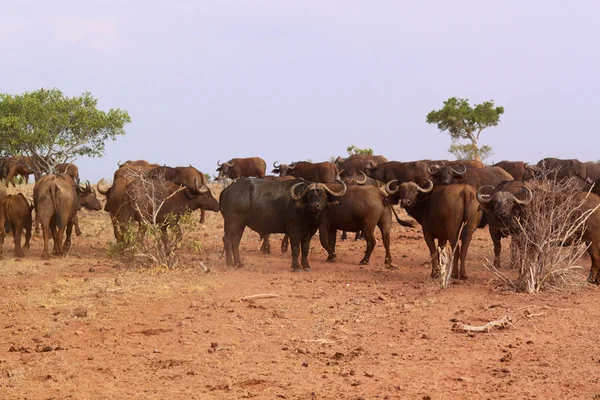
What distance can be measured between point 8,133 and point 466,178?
55.5ft

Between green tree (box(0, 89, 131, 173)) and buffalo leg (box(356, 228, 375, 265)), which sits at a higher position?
green tree (box(0, 89, 131, 173))

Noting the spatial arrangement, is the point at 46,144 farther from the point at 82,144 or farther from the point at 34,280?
the point at 34,280

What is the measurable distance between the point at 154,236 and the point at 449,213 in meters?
4.82

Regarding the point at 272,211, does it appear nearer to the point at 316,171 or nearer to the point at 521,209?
the point at 521,209

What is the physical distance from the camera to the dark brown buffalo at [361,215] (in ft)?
47.8

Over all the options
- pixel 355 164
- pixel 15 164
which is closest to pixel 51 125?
pixel 15 164

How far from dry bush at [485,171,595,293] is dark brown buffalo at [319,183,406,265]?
351 centimetres

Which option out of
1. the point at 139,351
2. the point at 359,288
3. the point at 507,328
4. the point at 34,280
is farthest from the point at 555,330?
the point at 34,280

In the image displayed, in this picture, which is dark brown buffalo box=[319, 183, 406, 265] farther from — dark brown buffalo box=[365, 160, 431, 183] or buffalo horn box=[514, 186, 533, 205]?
dark brown buffalo box=[365, 160, 431, 183]

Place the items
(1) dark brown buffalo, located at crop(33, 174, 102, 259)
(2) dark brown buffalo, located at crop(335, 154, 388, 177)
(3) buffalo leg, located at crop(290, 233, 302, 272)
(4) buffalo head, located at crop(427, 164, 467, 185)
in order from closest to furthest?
(3) buffalo leg, located at crop(290, 233, 302, 272) < (1) dark brown buffalo, located at crop(33, 174, 102, 259) < (4) buffalo head, located at crop(427, 164, 467, 185) < (2) dark brown buffalo, located at crop(335, 154, 388, 177)

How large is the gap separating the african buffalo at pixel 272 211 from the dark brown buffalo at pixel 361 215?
88 cm

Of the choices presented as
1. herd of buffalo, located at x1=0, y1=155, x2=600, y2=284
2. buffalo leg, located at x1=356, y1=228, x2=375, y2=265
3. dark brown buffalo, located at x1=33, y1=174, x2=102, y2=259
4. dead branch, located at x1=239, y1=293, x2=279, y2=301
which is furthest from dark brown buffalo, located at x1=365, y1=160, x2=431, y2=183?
dead branch, located at x1=239, y1=293, x2=279, y2=301

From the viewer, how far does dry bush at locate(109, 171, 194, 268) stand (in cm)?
1299

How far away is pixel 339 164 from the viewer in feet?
97.1
